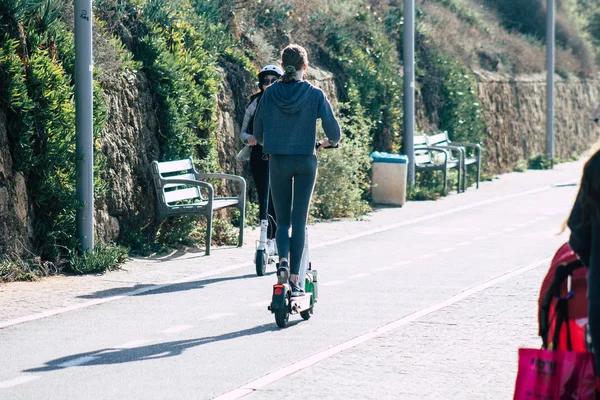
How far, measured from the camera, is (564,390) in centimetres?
343

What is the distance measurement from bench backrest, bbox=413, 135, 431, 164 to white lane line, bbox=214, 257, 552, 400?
1037cm

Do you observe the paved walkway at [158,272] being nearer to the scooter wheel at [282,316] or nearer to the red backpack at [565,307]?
the scooter wheel at [282,316]

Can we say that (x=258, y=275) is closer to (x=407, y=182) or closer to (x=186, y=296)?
(x=186, y=296)

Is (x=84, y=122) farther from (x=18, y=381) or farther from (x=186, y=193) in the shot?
(x=18, y=381)

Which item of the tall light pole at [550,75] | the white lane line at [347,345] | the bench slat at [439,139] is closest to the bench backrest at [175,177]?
the white lane line at [347,345]

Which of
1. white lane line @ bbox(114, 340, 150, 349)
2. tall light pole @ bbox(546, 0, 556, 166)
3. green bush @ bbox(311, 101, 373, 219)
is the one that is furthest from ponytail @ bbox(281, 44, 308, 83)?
tall light pole @ bbox(546, 0, 556, 166)

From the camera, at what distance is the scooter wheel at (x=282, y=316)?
826 centimetres

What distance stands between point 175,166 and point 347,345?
6.20 metres

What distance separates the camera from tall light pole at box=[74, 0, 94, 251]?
1115cm

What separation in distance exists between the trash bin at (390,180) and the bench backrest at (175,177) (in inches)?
223

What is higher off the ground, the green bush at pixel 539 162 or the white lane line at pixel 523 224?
the green bush at pixel 539 162

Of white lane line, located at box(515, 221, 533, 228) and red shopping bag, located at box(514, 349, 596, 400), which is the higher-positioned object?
red shopping bag, located at box(514, 349, 596, 400)

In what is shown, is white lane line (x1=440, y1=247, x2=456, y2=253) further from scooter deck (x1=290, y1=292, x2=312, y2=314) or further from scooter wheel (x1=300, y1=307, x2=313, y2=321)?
scooter deck (x1=290, y1=292, x2=312, y2=314)

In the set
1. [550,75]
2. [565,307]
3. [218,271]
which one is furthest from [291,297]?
[550,75]
